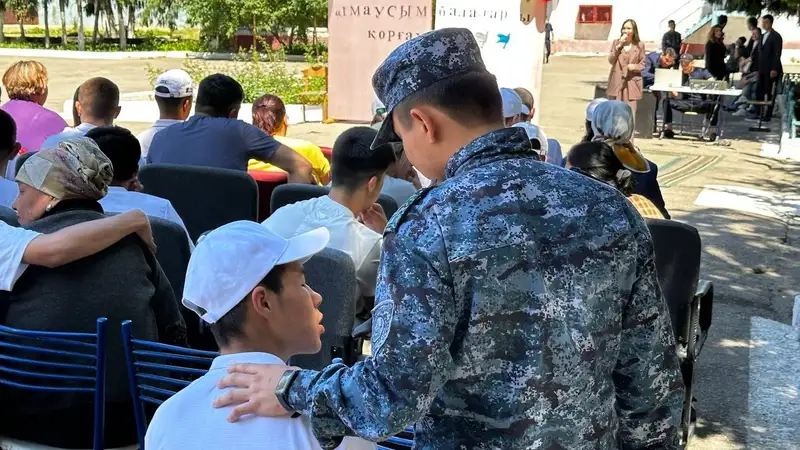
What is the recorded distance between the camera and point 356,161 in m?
3.63

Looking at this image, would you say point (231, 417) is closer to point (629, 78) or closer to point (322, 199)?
point (322, 199)

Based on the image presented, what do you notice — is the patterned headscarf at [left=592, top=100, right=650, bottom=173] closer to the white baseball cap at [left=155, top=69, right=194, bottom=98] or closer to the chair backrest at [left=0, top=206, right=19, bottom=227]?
the white baseball cap at [left=155, top=69, right=194, bottom=98]

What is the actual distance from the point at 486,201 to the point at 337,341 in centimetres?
173

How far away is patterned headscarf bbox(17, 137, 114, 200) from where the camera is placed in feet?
9.59

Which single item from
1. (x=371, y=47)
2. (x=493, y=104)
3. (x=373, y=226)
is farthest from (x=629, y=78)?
(x=493, y=104)

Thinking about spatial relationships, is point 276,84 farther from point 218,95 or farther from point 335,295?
point 335,295

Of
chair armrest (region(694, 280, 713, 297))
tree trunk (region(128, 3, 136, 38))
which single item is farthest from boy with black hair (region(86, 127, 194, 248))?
tree trunk (region(128, 3, 136, 38))

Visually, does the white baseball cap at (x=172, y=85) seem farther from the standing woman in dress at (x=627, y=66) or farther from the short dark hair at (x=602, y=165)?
the standing woman in dress at (x=627, y=66)

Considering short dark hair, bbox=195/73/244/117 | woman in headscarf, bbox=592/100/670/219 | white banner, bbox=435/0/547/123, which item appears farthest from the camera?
white banner, bbox=435/0/547/123

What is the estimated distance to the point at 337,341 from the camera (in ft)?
10.2

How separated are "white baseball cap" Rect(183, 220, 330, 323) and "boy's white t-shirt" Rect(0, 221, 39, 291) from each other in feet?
3.36

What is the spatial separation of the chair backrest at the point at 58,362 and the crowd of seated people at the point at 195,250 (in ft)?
0.18

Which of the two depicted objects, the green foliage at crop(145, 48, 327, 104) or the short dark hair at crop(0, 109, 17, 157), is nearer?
the short dark hair at crop(0, 109, 17, 157)

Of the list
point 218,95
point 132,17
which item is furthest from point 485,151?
point 132,17
